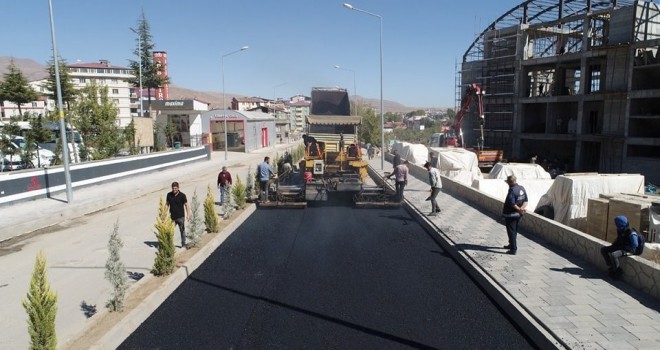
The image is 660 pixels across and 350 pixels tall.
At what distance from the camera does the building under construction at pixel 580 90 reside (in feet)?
84.5

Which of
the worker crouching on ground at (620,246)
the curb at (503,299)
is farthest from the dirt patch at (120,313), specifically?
the worker crouching on ground at (620,246)

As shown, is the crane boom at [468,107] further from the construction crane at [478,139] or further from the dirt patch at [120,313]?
the dirt patch at [120,313]

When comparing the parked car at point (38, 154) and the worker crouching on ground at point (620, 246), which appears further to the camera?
the parked car at point (38, 154)

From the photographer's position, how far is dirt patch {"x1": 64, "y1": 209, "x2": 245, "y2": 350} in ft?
18.4

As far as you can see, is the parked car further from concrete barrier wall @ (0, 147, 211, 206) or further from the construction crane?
the construction crane

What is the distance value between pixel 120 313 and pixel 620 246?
8351 mm

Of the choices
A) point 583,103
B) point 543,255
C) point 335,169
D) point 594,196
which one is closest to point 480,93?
point 583,103

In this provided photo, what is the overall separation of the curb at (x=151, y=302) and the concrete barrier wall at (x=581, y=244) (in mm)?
8031

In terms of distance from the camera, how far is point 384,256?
9852 millimetres

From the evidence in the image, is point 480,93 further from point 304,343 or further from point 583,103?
point 304,343

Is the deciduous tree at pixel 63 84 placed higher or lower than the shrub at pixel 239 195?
higher

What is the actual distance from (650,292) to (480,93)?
93.8 ft

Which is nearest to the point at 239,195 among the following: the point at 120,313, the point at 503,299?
the point at 120,313

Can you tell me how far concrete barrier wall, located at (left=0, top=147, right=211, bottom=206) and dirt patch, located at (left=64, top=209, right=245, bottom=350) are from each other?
355 inches
